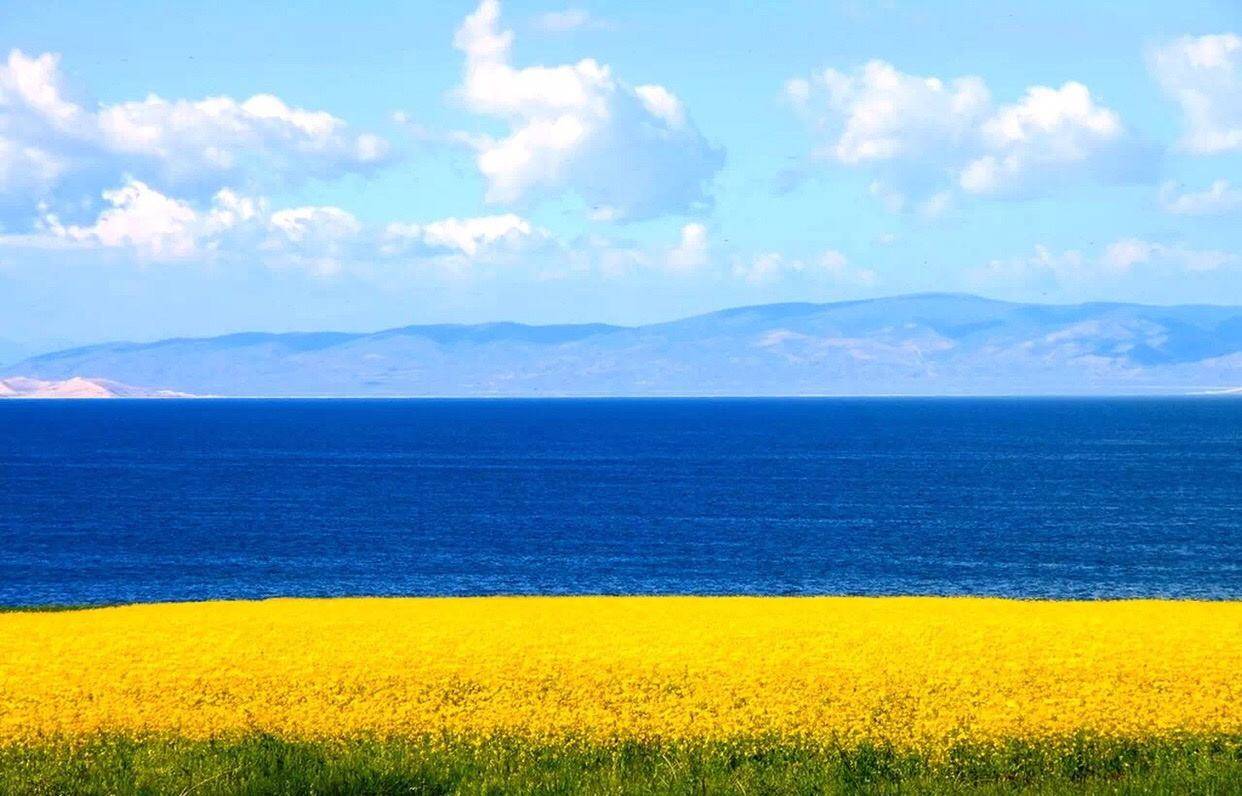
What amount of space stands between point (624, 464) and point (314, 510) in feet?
158

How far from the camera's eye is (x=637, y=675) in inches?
840

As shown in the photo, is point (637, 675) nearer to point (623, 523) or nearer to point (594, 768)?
point (594, 768)

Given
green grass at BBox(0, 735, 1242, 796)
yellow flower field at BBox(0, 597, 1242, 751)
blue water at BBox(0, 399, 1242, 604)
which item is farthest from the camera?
blue water at BBox(0, 399, 1242, 604)

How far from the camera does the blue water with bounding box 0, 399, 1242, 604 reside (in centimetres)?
5769

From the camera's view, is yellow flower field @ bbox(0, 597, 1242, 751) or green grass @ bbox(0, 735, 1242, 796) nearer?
green grass @ bbox(0, 735, 1242, 796)

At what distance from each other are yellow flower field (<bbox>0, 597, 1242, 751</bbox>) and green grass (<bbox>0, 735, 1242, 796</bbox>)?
567mm

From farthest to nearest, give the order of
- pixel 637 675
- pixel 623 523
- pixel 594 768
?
pixel 623 523
pixel 637 675
pixel 594 768

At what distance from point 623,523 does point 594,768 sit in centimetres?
6271

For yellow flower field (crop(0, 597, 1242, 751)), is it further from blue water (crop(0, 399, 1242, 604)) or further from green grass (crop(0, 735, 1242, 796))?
blue water (crop(0, 399, 1242, 604))

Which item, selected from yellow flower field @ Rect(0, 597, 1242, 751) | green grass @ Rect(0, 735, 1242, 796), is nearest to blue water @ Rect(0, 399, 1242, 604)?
yellow flower field @ Rect(0, 597, 1242, 751)

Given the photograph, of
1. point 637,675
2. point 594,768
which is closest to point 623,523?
point 637,675

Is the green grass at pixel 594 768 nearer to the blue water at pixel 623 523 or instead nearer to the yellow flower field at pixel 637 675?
the yellow flower field at pixel 637 675

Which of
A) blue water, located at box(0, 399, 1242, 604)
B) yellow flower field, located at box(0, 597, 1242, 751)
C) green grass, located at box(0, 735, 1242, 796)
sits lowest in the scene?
blue water, located at box(0, 399, 1242, 604)

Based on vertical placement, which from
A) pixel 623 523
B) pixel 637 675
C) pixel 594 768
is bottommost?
pixel 623 523
